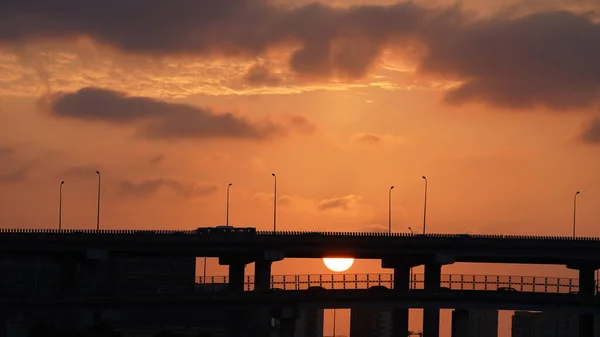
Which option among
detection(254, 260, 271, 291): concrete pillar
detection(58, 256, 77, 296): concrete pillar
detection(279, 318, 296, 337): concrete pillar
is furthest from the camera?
detection(254, 260, 271, 291): concrete pillar

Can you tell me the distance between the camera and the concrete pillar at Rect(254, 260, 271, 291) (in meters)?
194

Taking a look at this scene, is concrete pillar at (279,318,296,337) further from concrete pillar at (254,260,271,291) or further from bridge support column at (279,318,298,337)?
concrete pillar at (254,260,271,291)

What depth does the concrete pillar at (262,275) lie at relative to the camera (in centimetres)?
19429

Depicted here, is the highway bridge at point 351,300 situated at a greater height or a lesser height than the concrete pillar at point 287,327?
greater

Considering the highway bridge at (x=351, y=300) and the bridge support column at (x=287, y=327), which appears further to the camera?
the bridge support column at (x=287, y=327)

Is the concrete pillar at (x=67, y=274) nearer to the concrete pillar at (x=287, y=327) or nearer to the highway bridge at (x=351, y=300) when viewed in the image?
the highway bridge at (x=351, y=300)

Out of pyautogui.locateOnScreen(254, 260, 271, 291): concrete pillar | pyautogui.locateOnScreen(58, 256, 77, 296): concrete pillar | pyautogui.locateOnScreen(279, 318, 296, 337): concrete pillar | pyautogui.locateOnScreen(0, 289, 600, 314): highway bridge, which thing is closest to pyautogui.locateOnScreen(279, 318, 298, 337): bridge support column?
pyautogui.locateOnScreen(279, 318, 296, 337): concrete pillar

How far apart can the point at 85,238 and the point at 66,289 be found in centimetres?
771

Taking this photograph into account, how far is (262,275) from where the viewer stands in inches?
7697

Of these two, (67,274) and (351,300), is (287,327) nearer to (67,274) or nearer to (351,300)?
(351,300)

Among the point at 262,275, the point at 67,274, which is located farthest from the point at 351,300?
the point at 67,274

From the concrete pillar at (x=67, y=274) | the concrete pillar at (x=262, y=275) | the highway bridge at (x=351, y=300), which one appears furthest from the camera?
the concrete pillar at (x=262, y=275)

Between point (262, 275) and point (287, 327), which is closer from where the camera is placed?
point (287, 327)

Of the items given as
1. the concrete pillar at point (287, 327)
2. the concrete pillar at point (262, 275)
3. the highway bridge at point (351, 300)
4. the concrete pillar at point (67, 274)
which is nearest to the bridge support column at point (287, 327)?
the concrete pillar at point (287, 327)
